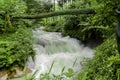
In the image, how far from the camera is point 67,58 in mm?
6551

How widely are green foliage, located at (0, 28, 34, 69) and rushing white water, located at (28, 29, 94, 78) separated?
1.49 ft

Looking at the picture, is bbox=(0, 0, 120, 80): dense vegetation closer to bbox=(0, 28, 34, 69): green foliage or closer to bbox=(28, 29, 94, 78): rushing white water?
Result: bbox=(0, 28, 34, 69): green foliage

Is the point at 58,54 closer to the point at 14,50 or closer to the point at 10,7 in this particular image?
the point at 14,50

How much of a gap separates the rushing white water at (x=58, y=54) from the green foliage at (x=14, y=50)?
0.45 m

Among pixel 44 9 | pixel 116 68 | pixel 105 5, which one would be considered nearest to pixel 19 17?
pixel 105 5

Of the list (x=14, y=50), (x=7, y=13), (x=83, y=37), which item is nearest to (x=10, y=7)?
(x=7, y=13)

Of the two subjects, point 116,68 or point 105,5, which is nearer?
point 116,68

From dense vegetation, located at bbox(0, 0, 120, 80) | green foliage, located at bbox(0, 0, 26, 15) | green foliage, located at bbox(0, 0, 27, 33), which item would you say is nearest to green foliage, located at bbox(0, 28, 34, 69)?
dense vegetation, located at bbox(0, 0, 120, 80)

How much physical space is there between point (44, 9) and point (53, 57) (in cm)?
590

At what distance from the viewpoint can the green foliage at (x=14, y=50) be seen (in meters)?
5.03

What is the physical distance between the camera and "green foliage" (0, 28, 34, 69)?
198 inches

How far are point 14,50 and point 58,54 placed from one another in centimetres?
190

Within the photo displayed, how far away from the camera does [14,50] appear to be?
535cm

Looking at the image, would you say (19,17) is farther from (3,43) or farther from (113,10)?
(113,10)
